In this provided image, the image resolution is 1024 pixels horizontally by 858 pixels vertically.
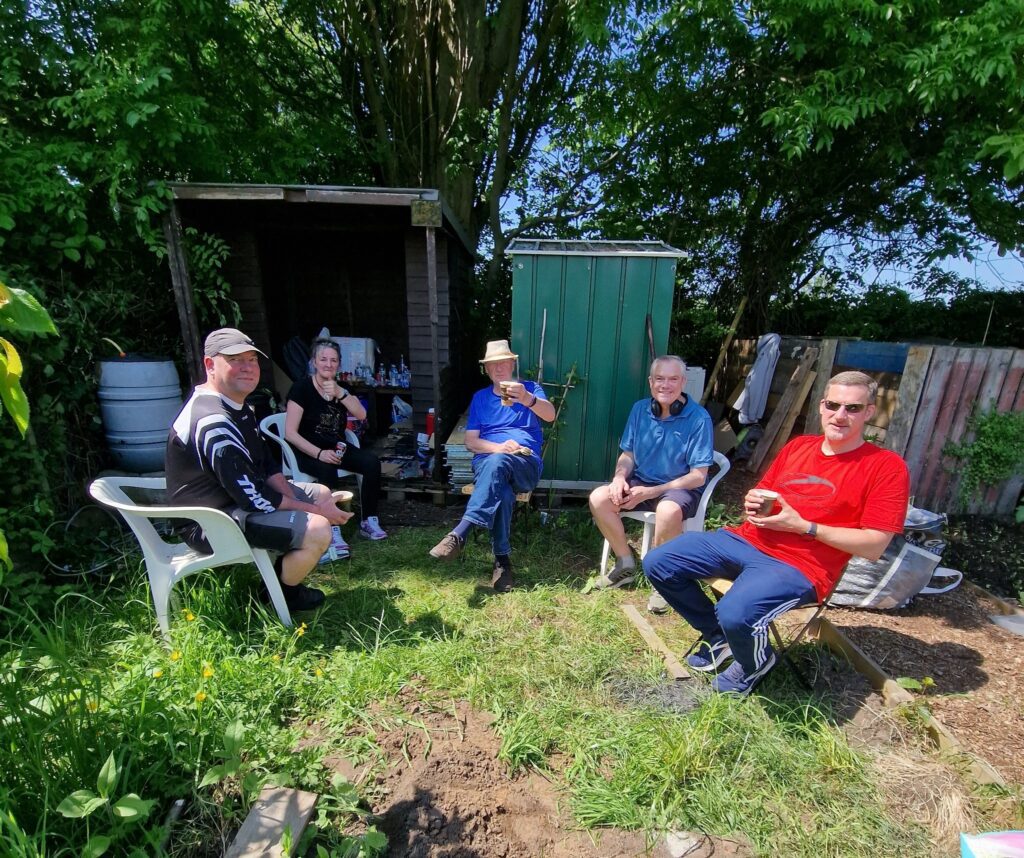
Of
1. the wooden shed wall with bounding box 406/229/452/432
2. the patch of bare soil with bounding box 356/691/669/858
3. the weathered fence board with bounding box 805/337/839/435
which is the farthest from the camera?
the weathered fence board with bounding box 805/337/839/435

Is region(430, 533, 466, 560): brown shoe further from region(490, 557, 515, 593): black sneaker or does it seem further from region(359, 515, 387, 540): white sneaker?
region(359, 515, 387, 540): white sneaker

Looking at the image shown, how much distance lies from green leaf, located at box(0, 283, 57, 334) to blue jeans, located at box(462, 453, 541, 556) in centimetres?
234

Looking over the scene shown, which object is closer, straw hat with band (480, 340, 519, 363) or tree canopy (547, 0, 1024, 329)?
straw hat with band (480, 340, 519, 363)

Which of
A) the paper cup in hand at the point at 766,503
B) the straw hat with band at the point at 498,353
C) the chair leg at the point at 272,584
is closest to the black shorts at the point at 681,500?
the paper cup in hand at the point at 766,503

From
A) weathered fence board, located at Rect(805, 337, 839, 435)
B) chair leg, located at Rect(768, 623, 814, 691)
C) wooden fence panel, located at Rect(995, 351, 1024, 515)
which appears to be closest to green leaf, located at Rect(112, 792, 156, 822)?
chair leg, located at Rect(768, 623, 814, 691)

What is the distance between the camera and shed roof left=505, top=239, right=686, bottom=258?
376 centimetres

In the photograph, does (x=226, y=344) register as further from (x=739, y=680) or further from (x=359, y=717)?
(x=739, y=680)

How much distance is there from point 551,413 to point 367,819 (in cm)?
229

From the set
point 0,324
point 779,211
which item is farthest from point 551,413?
point 779,211

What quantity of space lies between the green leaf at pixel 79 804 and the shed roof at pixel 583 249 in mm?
3534

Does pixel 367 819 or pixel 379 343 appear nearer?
pixel 367 819

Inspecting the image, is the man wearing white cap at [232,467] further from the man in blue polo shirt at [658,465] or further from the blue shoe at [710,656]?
the blue shoe at [710,656]

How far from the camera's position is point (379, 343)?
19.9ft

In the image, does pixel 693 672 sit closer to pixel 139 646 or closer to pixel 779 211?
pixel 139 646
